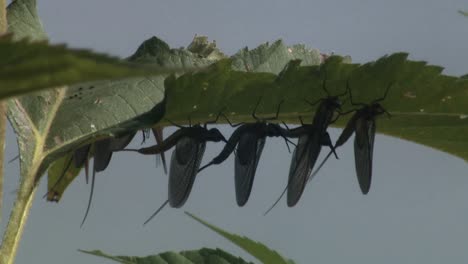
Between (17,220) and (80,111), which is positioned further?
(80,111)

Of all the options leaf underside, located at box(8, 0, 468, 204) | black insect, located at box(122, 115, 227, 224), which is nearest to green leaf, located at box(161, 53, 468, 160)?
leaf underside, located at box(8, 0, 468, 204)

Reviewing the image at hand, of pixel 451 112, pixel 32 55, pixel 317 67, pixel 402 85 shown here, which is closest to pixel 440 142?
pixel 451 112

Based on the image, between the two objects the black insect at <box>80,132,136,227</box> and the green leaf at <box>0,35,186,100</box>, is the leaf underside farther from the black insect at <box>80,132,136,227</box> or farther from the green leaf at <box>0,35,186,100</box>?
the green leaf at <box>0,35,186,100</box>

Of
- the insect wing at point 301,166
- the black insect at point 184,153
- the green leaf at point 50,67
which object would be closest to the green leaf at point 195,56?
the black insect at point 184,153

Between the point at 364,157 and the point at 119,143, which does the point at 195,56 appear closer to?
the point at 119,143

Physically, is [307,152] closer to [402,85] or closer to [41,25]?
[402,85]

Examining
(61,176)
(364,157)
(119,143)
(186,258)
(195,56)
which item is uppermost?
(195,56)

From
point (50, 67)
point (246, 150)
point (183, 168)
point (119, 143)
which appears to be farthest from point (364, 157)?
point (50, 67)
